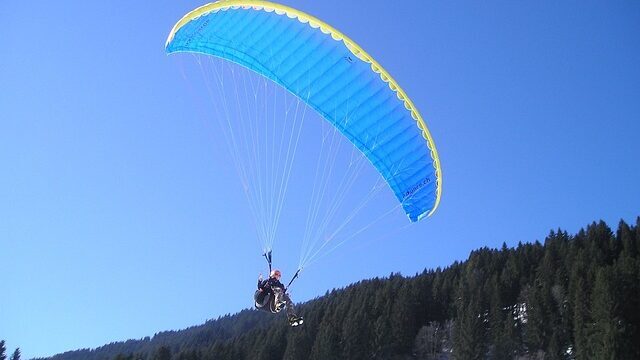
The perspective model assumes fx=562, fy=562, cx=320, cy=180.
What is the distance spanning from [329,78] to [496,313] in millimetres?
31694

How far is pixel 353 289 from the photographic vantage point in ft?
213

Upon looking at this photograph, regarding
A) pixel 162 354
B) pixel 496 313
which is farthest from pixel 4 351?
pixel 496 313

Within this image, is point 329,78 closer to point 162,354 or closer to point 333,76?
point 333,76

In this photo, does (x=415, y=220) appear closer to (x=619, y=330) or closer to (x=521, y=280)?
(x=619, y=330)

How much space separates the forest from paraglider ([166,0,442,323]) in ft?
70.1

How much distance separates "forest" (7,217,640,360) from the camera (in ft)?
104

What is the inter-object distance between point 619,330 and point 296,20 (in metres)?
26.1

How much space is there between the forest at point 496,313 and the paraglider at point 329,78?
21378 mm

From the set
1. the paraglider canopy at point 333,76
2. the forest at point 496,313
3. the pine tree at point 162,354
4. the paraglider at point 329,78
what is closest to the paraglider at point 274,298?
the paraglider at point 329,78

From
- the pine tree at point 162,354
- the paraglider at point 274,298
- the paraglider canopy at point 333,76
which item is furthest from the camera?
the pine tree at point 162,354

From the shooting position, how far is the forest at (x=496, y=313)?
3177 cm

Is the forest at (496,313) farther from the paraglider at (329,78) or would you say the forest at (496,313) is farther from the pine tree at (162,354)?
the paraglider at (329,78)

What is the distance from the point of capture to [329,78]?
517 inches

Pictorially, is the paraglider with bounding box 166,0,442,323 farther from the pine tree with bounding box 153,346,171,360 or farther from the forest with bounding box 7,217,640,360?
the pine tree with bounding box 153,346,171,360
